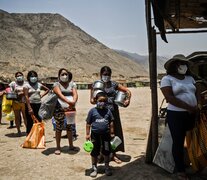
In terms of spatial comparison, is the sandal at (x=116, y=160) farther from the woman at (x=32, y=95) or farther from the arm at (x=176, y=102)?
the woman at (x=32, y=95)

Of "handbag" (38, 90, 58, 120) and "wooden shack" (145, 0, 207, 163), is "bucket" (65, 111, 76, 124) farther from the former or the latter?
"wooden shack" (145, 0, 207, 163)

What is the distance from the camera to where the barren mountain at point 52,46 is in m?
110

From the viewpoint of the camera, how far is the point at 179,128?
17.0 feet

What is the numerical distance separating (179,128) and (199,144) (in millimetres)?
379

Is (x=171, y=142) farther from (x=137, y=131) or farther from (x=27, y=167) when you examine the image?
(x=137, y=131)

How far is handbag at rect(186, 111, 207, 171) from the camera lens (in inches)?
204

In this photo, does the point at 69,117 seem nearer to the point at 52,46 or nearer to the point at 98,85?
the point at 98,85

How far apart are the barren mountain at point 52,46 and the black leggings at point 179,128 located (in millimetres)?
84134

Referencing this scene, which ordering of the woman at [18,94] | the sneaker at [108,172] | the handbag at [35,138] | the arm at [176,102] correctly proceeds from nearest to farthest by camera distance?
the arm at [176,102] < the sneaker at [108,172] < the handbag at [35,138] < the woman at [18,94]

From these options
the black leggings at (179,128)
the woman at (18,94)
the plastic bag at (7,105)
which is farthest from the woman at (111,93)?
the plastic bag at (7,105)

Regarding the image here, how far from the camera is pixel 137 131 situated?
9.84 m

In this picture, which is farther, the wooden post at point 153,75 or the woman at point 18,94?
the woman at point 18,94

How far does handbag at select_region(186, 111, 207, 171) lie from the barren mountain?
8415 centimetres

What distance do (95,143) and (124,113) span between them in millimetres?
8149
